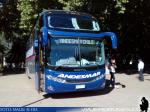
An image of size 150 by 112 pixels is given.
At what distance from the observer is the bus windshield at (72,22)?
55.8ft

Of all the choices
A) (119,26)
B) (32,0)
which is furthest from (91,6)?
(119,26)

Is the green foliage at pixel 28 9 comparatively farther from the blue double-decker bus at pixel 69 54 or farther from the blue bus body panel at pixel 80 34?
the blue bus body panel at pixel 80 34

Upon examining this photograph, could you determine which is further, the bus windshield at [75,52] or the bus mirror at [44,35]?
the bus windshield at [75,52]

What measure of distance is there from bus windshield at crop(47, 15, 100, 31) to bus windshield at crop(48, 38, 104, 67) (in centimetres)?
68

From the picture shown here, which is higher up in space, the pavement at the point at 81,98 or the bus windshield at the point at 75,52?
the bus windshield at the point at 75,52

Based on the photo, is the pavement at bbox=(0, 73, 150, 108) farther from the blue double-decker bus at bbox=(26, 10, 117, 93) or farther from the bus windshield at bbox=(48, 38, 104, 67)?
the bus windshield at bbox=(48, 38, 104, 67)

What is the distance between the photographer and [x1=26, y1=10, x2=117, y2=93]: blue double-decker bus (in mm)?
16250

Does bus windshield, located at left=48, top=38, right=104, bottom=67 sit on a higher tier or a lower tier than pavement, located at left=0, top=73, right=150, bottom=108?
higher

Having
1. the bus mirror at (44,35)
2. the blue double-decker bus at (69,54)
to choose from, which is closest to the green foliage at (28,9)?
the blue double-decker bus at (69,54)

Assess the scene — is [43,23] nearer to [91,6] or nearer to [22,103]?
[22,103]

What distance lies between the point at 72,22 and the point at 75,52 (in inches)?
59.5

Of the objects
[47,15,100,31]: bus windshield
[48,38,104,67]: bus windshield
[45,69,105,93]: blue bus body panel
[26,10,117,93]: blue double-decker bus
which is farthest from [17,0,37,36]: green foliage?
[45,69,105,93]: blue bus body panel

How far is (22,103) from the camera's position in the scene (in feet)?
50.5

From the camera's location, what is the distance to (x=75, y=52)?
16.8 meters
